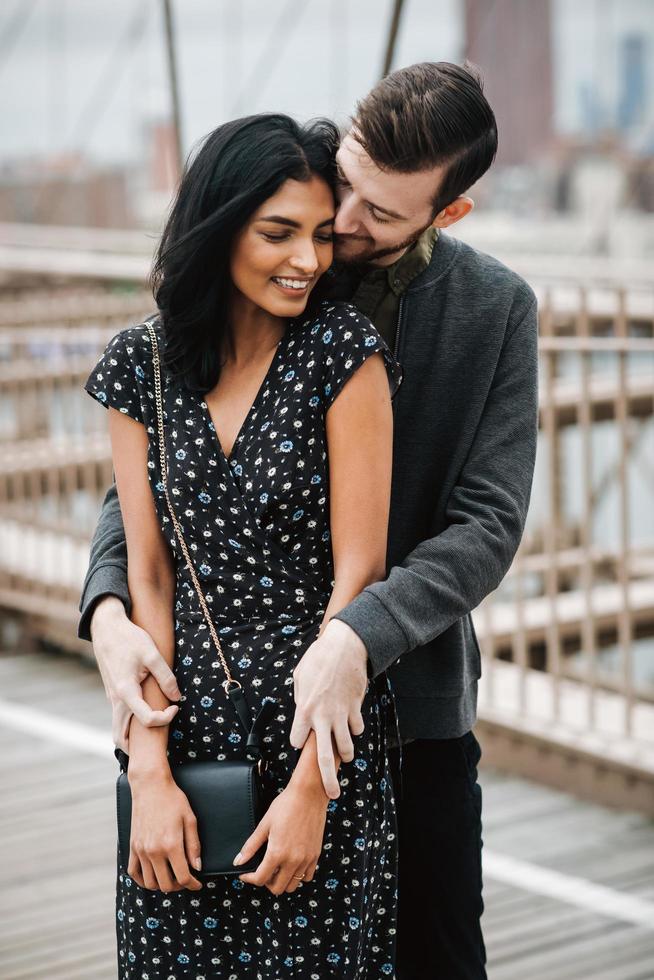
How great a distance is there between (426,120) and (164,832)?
77cm

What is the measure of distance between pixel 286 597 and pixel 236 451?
0.16 meters

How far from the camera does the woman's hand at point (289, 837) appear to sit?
4.13ft

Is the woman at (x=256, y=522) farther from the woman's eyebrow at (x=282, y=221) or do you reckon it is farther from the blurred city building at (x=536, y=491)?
the blurred city building at (x=536, y=491)

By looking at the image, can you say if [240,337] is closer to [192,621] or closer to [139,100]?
[192,621]

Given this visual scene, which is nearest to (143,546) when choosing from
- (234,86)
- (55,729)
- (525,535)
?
(55,729)

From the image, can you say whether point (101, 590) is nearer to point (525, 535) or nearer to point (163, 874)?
point (163, 874)

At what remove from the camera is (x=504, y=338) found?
4.64 ft

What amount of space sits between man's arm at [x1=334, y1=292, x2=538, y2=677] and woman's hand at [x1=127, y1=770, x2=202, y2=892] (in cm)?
25

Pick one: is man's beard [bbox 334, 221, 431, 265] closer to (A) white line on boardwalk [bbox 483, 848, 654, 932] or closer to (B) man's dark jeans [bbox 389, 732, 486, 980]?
(B) man's dark jeans [bbox 389, 732, 486, 980]

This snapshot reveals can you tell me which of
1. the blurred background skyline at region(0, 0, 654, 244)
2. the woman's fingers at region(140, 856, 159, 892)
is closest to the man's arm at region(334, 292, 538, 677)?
the woman's fingers at region(140, 856, 159, 892)

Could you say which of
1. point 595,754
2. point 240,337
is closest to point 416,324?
point 240,337

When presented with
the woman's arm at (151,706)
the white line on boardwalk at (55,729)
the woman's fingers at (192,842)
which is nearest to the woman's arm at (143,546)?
the woman's arm at (151,706)

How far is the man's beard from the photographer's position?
1335 millimetres

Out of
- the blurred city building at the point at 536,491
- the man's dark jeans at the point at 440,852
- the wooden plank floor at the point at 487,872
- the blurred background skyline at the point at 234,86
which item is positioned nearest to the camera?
the man's dark jeans at the point at 440,852
